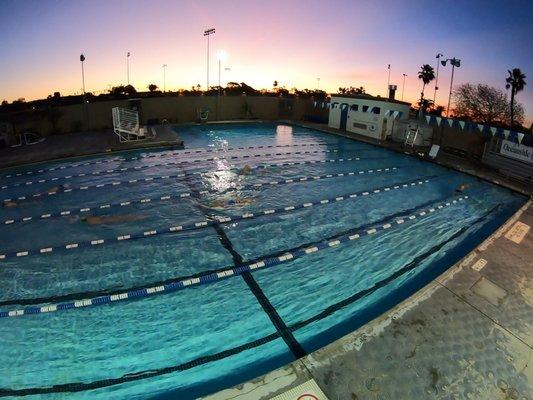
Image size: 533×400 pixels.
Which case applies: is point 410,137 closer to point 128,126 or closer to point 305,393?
point 128,126

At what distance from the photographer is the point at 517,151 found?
12984mm

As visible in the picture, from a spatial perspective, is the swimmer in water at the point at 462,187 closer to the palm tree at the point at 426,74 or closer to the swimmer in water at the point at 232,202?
the swimmer in water at the point at 232,202

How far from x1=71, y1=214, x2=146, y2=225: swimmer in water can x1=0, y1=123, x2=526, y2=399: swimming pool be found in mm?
70

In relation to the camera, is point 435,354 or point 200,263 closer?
point 435,354

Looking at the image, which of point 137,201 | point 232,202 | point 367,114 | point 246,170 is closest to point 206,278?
point 232,202

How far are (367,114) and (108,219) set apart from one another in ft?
57.3

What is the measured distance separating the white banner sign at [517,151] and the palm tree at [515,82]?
33225 millimetres

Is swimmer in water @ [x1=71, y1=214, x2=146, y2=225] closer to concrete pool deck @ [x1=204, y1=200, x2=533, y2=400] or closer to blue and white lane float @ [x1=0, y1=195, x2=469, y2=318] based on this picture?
blue and white lane float @ [x1=0, y1=195, x2=469, y2=318]

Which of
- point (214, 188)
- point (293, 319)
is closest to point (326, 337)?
point (293, 319)

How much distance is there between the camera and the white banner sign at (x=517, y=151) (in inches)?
490

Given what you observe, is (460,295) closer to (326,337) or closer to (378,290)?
(378,290)

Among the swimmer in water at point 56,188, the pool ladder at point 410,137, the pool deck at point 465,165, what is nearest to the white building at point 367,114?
the pool deck at point 465,165

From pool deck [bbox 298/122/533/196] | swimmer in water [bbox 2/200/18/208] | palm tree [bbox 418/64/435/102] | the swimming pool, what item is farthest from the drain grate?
palm tree [bbox 418/64/435/102]

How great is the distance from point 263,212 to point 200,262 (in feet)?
9.61
